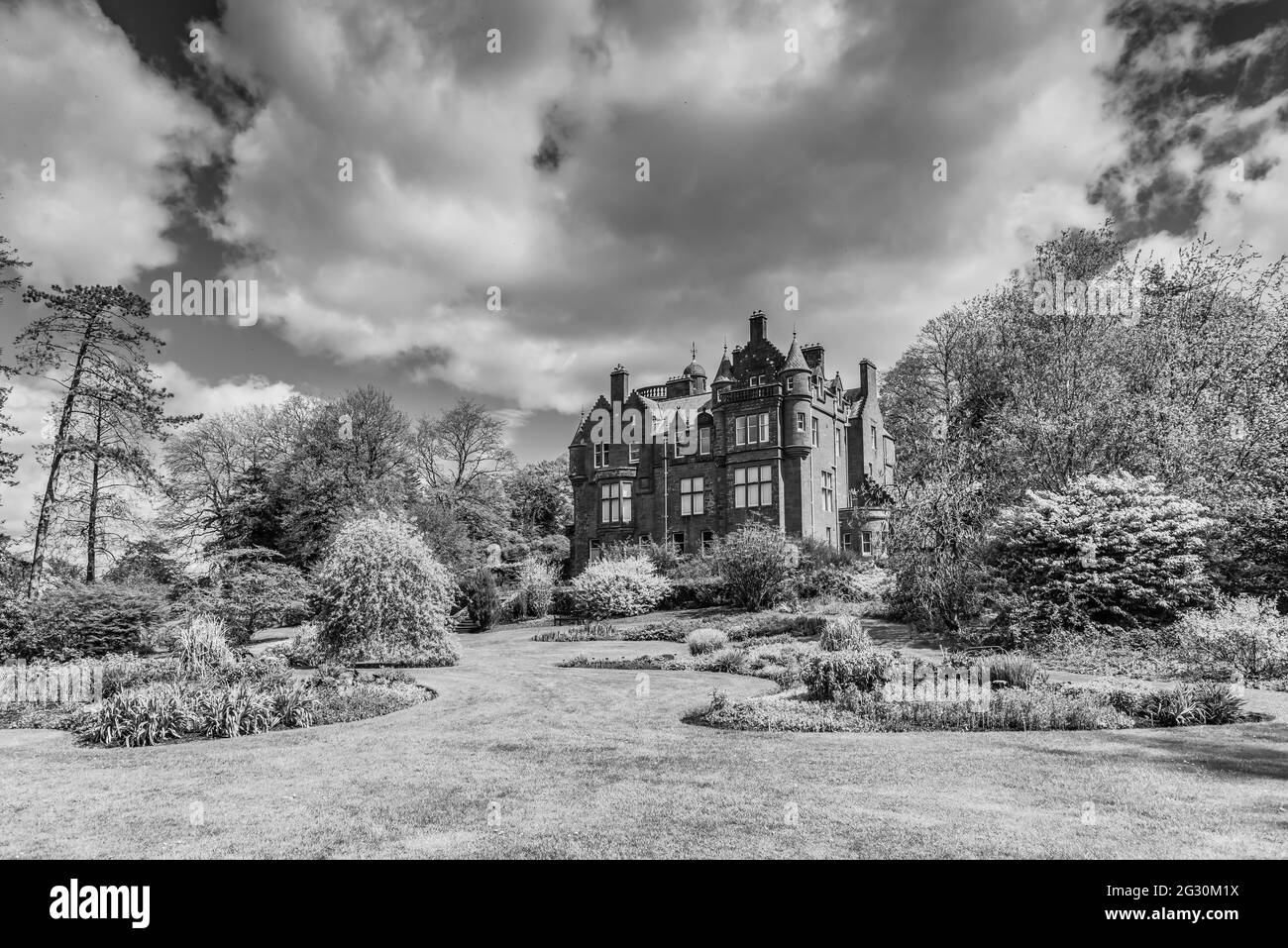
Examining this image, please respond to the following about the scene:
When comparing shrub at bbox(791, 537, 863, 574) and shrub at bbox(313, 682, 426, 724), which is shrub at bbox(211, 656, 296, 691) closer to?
shrub at bbox(313, 682, 426, 724)

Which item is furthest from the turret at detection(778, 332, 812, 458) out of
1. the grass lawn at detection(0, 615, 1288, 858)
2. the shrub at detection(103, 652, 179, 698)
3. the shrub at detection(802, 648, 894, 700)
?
the shrub at detection(103, 652, 179, 698)

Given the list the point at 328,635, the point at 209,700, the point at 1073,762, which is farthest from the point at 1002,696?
the point at 328,635

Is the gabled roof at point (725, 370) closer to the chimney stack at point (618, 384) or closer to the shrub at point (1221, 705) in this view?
the chimney stack at point (618, 384)

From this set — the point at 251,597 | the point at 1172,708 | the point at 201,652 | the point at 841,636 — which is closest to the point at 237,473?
the point at 251,597

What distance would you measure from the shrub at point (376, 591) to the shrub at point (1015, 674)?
12917 mm

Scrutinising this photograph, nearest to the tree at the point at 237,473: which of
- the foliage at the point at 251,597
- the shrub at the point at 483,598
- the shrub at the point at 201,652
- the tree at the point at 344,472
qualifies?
the tree at the point at 344,472

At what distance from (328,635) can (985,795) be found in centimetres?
1572

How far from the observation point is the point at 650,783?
26.9ft

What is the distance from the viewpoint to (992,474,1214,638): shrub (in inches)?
761

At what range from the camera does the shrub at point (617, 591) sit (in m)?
34.4

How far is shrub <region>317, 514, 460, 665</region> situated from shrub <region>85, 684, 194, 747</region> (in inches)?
250

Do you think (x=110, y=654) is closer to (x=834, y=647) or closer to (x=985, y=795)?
(x=834, y=647)

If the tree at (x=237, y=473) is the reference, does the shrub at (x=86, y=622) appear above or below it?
below

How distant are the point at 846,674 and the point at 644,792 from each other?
6282 millimetres
